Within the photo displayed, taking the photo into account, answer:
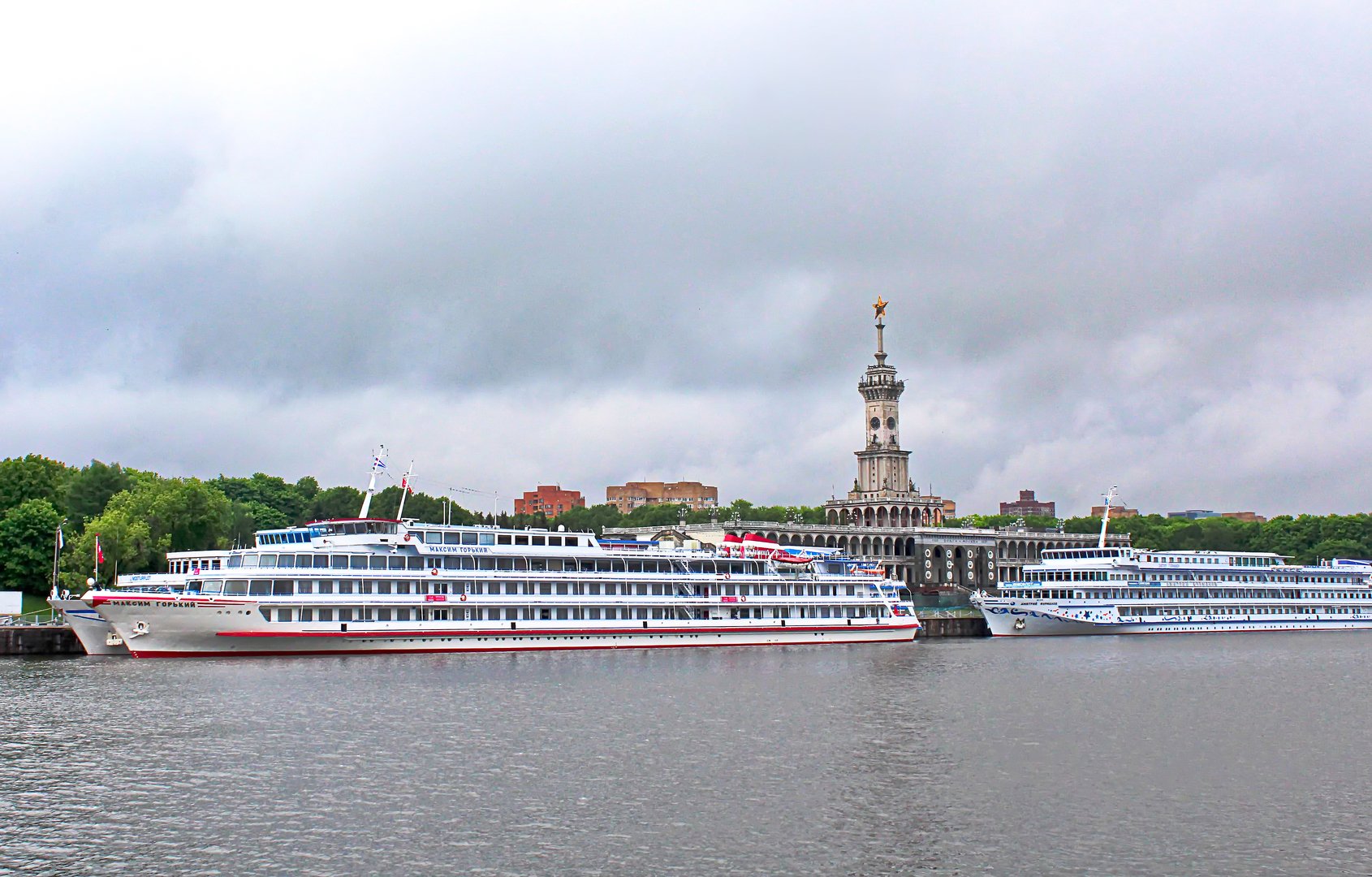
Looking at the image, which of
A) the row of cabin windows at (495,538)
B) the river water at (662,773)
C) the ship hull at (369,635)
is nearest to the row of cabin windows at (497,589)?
the ship hull at (369,635)

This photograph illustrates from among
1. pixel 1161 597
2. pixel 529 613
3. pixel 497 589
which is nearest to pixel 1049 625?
pixel 1161 597

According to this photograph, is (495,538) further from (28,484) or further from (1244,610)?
(1244,610)

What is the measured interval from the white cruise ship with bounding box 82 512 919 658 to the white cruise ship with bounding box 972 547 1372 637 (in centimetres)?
2510

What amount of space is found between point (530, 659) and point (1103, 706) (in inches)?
1338

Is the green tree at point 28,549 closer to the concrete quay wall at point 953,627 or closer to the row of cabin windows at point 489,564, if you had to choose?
the row of cabin windows at point 489,564

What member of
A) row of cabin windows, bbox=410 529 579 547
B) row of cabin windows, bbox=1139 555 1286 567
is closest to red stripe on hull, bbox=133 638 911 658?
row of cabin windows, bbox=410 529 579 547

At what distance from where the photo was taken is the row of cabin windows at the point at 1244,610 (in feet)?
406

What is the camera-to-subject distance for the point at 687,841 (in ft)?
110

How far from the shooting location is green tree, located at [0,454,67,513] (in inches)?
4877

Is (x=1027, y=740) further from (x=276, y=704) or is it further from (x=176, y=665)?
(x=176, y=665)

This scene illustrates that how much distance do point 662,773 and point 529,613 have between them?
44.7 meters

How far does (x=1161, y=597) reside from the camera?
125000mm

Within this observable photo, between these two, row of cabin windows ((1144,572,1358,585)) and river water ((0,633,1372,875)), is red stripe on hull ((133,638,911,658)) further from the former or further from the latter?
row of cabin windows ((1144,572,1358,585))

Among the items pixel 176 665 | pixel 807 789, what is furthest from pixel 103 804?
pixel 176 665
